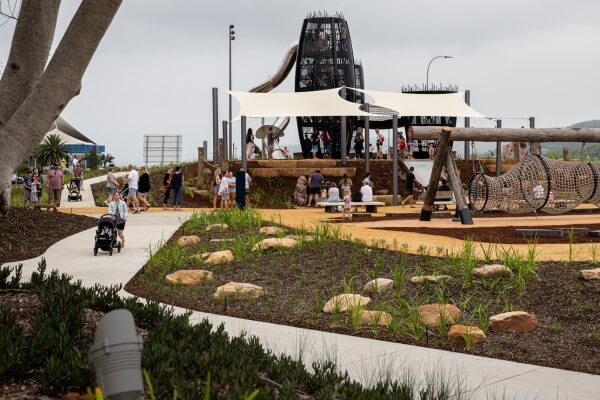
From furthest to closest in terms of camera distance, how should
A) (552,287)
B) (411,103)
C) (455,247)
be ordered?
(411,103), (455,247), (552,287)

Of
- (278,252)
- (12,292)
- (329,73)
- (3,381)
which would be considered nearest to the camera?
(3,381)

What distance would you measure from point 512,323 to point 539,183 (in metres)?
13.8

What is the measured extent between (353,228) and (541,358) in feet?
38.7

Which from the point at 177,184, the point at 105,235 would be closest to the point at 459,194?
the point at 105,235

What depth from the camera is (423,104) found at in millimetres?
34750

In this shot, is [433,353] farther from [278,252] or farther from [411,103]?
[411,103]

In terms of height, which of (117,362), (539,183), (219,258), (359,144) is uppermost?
(359,144)

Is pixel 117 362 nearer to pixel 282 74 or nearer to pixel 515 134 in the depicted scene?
pixel 515 134

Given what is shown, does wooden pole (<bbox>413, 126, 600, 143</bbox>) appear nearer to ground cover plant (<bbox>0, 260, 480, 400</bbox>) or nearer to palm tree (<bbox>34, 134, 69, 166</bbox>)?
A: ground cover plant (<bbox>0, 260, 480, 400</bbox>)

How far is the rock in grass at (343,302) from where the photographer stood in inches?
393

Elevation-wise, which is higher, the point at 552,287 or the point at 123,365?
the point at 123,365

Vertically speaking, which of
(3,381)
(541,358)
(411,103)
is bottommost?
(541,358)

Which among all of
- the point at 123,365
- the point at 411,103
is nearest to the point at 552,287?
the point at 123,365

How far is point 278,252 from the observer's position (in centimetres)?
1434
